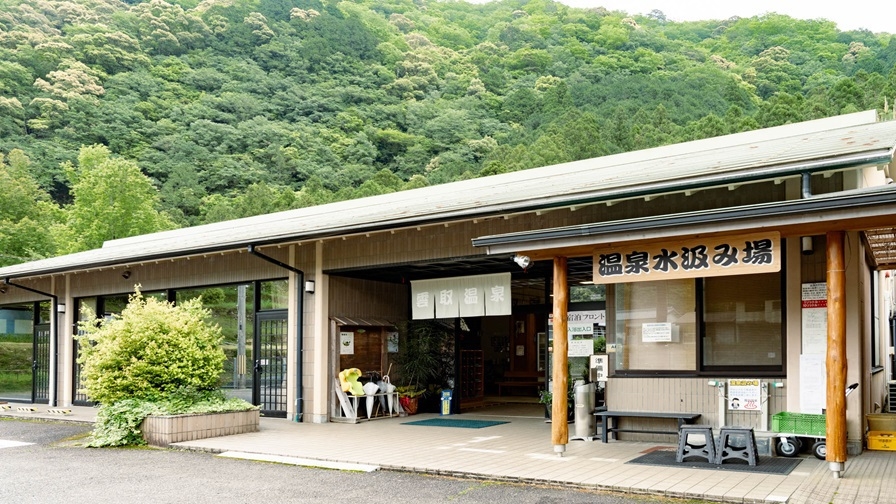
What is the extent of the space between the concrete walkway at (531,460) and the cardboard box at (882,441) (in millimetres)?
193

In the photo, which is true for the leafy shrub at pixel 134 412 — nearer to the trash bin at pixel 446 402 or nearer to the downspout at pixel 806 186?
the trash bin at pixel 446 402

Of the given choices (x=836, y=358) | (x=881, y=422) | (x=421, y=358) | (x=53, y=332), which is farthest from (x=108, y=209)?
(x=836, y=358)

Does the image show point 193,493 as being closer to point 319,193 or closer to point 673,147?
point 673,147

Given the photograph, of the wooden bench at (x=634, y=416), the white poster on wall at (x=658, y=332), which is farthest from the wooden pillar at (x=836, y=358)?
the white poster on wall at (x=658, y=332)

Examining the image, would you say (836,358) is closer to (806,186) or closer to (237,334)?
(806,186)

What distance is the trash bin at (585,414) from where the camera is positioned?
30.7ft

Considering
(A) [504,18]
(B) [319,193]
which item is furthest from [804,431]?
(A) [504,18]

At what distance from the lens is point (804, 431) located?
758 centimetres

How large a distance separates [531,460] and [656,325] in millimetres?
→ 2346

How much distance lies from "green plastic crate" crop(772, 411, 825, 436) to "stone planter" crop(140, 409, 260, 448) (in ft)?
21.9

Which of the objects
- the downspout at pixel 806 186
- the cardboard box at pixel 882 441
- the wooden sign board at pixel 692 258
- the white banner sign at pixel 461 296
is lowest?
the cardboard box at pixel 882 441

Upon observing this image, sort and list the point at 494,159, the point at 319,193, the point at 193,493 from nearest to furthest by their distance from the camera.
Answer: the point at 193,493, the point at 494,159, the point at 319,193

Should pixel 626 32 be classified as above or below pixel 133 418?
above

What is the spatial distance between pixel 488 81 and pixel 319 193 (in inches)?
512
